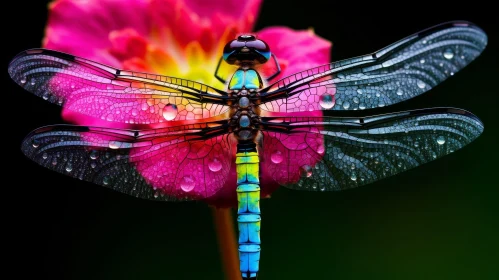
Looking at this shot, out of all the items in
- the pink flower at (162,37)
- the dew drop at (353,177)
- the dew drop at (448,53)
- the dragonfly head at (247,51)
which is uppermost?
the pink flower at (162,37)

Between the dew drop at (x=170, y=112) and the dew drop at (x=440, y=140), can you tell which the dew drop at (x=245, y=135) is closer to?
the dew drop at (x=170, y=112)

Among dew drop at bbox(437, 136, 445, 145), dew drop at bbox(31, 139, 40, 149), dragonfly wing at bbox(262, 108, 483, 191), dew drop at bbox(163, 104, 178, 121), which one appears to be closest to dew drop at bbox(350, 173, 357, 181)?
dragonfly wing at bbox(262, 108, 483, 191)

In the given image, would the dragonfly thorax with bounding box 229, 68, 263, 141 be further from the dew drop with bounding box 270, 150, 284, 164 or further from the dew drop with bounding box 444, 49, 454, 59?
the dew drop with bounding box 444, 49, 454, 59

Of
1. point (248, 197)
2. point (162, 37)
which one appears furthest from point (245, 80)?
point (162, 37)

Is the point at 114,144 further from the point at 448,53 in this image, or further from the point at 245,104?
the point at 448,53

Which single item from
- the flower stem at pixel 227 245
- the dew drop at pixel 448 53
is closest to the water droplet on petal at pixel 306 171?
the flower stem at pixel 227 245

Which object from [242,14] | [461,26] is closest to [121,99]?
[242,14]
